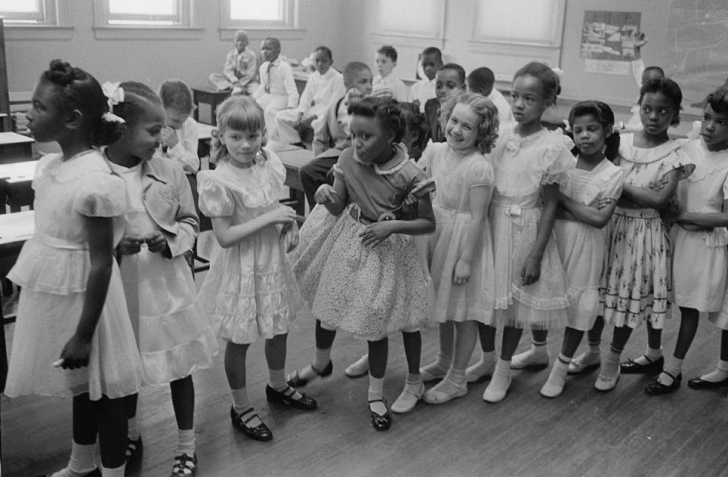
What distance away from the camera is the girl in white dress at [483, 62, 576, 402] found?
2773 mm

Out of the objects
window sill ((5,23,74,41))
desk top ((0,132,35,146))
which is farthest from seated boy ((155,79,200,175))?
window sill ((5,23,74,41))

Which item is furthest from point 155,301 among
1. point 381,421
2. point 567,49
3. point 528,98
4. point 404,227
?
point 567,49

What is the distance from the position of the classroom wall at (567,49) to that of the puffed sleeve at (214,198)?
6.25m

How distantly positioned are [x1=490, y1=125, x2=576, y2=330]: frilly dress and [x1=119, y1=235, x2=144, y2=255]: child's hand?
1.39 m

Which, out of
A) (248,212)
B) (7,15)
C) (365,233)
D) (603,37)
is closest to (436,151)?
(365,233)

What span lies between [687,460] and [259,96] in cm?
666

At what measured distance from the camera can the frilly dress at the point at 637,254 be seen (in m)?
2.92

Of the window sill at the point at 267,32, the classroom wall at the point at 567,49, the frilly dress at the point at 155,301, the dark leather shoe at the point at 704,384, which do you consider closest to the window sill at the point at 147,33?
the window sill at the point at 267,32

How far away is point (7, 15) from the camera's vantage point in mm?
7965

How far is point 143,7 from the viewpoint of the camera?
29.6ft

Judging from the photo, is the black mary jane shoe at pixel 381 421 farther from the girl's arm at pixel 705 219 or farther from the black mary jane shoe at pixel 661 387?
the girl's arm at pixel 705 219

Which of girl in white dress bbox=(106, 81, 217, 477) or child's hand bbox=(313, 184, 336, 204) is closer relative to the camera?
girl in white dress bbox=(106, 81, 217, 477)

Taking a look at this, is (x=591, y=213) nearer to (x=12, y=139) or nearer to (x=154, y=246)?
(x=154, y=246)

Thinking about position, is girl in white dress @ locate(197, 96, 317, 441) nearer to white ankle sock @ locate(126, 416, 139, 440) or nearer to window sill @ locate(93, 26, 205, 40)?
white ankle sock @ locate(126, 416, 139, 440)
